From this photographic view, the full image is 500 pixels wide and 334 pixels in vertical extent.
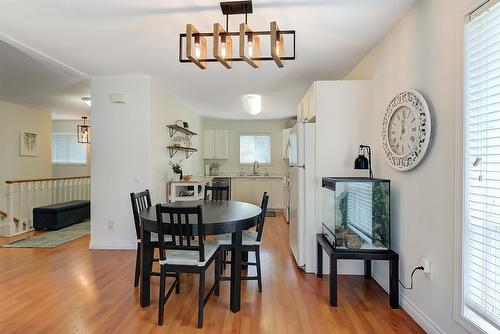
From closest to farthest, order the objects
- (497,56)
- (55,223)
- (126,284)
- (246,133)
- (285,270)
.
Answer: (497,56), (126,284), (285,270), (55,223), (246,133)

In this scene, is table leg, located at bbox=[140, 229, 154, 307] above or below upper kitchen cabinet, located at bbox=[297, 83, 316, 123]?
below

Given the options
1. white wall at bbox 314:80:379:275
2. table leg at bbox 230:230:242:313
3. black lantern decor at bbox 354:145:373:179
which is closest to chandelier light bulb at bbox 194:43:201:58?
table leg at bbox 230:230:242:313

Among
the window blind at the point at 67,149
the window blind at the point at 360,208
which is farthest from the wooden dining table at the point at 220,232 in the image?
the window blind at the point at 67,149

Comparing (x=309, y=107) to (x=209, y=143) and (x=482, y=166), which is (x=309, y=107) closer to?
(x=482, y=166)

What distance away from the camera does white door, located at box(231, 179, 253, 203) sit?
7.20m

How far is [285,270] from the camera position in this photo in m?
3.38

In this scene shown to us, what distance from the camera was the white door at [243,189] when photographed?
7.20 m

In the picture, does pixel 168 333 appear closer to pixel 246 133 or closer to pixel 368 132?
pixel 368 132

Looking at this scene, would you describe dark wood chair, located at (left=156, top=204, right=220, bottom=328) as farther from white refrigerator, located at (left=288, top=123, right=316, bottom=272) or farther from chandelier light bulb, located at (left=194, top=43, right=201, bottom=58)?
white refrigerator, located at (left=288, top=123, right=316, bottom=272)

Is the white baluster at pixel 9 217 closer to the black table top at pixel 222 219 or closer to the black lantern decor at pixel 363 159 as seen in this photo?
the black table top at pixel 222 219

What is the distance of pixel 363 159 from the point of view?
115 inches

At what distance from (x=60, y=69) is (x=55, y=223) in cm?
293

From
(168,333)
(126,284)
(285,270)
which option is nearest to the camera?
(168,333)

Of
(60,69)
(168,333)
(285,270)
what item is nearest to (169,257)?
(168,333)
